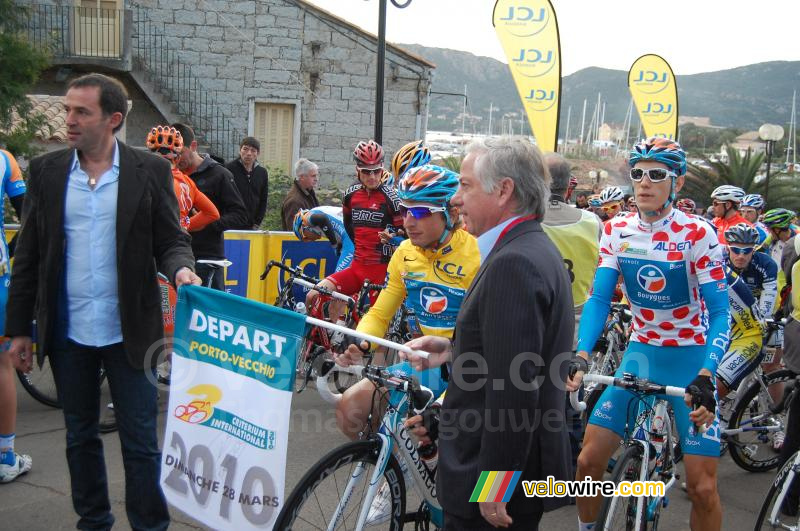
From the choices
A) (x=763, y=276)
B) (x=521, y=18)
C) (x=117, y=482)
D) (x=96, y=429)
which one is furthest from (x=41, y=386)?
(x=521, y=18)

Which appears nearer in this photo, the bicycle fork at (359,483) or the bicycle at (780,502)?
the bicycle fork at (359,483)

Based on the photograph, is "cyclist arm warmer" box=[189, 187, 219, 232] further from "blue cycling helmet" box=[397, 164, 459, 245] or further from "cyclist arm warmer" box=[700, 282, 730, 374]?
"cyclist arm warmer" box=[700, 282, 730, 374]

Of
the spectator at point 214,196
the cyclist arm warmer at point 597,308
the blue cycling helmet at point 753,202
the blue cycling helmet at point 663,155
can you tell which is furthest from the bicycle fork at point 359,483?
the blue cycling helmet at point 753,202

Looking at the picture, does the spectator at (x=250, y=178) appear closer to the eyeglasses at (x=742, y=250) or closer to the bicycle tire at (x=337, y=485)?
the eyeglasses at (x=742, y=250)

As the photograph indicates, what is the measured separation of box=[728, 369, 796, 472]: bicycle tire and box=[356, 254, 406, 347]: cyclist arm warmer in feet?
11.5

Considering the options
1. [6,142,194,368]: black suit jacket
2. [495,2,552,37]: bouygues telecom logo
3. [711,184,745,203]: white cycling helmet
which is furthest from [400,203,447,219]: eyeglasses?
[495,2,552,37]: bouygues telecom logo

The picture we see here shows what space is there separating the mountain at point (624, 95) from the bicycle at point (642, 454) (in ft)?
421

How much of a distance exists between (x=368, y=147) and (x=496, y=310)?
16.7 feet

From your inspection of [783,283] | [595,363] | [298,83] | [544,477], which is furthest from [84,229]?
[298,83]

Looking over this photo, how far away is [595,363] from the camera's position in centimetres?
740

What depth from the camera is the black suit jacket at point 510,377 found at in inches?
98.4

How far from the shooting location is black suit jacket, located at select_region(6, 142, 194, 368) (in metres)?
3.68

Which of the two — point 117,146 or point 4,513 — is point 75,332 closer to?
point 117,146

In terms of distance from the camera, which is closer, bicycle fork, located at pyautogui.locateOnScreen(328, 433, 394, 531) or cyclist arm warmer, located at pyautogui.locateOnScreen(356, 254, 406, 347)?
bicycle fork, located at pyautogui.locateOnScreen(328, 433, 394, 531)
